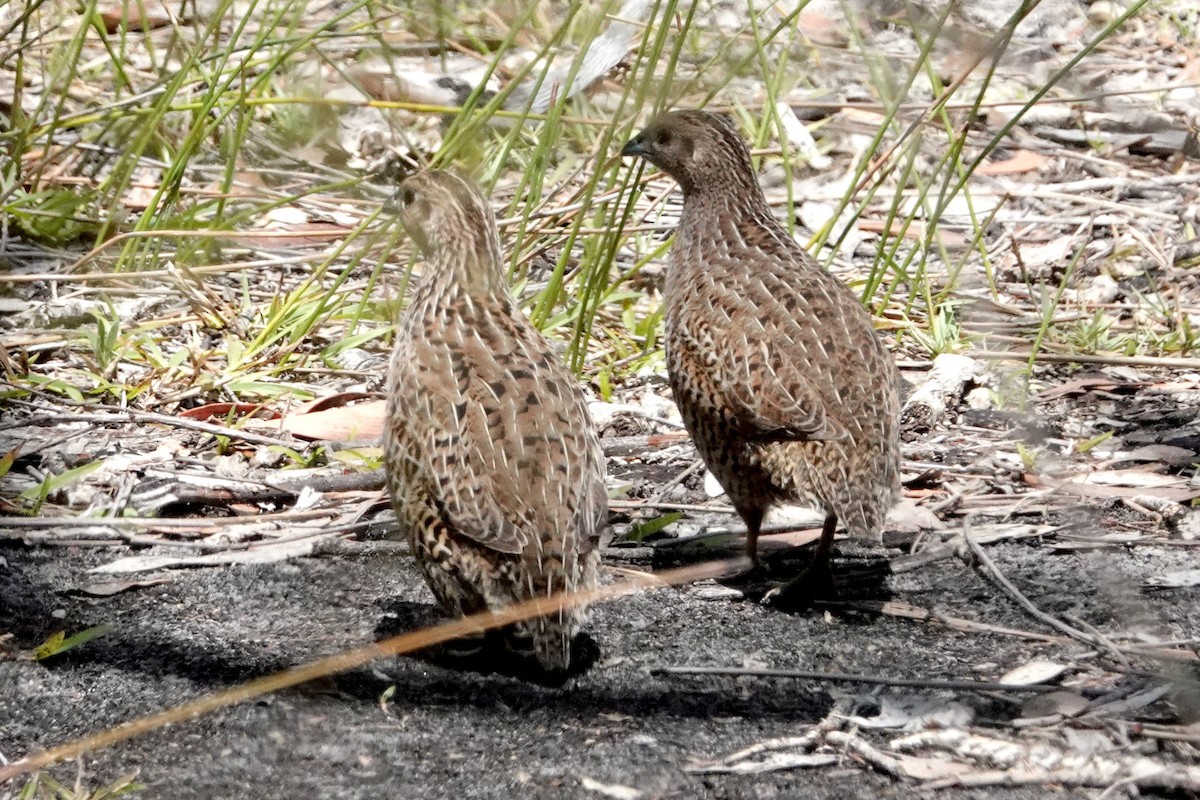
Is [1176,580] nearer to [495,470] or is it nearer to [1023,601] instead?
[1023,601]

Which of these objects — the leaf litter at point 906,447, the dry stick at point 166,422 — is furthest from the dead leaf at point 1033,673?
the dry stick at point 166,422

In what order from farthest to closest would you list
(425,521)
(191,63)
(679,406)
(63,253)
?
1. (63,253)
2. (191,63)
3. (679,406)
4. (425,521)

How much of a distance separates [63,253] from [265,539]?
7.49ft

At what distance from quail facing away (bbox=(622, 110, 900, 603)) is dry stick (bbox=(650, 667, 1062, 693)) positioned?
0.63 meters

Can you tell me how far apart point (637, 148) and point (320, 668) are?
2.56 m

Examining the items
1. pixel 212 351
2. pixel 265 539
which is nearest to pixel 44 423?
pixel 212 351

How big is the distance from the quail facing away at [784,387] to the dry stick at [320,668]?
549 millimetres

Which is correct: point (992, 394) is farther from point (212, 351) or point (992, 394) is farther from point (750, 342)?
point (212, 351)

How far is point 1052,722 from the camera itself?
11.0 feet

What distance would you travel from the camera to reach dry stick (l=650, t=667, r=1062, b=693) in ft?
11.4

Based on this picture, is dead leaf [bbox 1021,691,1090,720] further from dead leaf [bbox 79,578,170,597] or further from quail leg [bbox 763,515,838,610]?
dead leaf [bbox 79,578,170,597]

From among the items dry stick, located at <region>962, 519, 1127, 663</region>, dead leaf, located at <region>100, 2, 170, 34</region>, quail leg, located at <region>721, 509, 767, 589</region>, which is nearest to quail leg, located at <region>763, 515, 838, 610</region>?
quail leg, located at <region>721, 509, 767, 589</region>

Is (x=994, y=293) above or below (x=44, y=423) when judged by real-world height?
above

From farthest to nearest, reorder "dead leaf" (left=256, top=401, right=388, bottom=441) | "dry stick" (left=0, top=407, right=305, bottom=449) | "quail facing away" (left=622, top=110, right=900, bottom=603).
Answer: "dead leaf" (left=256, top=401, right=388, bottom=441), "dry stick" (left=0, top=407, right=305, bottom=449), "quail facing away" (left=622, top=110, right=900, bottom=603)
